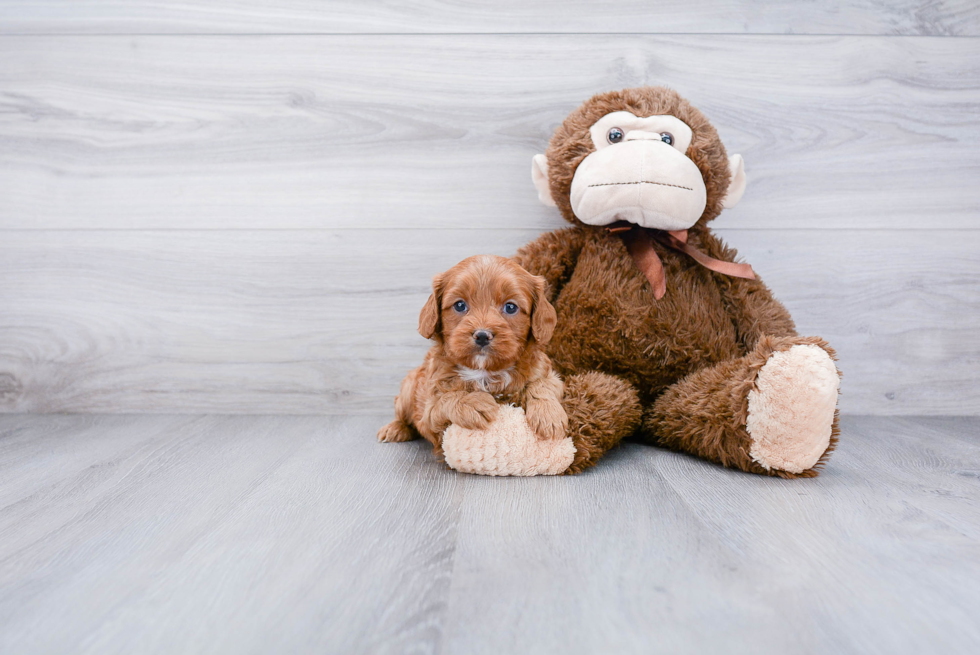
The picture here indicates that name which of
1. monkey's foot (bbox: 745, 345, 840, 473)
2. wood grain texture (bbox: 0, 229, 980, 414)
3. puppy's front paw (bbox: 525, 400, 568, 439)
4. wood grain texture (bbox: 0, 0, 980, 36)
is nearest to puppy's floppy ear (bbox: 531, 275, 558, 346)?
puppy's front paw (bbox: 525, 400, 568, 439)

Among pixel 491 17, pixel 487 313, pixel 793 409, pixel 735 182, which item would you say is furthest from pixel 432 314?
pixel 491 17

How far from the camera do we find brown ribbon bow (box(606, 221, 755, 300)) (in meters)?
1.23

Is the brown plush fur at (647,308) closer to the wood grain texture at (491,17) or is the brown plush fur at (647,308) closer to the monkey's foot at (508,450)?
the monkey's foot at (508,450)

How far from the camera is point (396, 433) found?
130 cm

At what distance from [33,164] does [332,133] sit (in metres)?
0.75

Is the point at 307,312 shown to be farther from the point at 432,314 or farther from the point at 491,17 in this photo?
the point at 491,17

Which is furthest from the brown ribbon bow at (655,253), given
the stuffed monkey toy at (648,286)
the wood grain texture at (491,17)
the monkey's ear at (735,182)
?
the wood grain texture at (491,17)

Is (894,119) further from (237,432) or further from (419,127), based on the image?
(237,432)

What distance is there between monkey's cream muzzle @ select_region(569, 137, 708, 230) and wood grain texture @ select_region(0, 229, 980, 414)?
1.07ft

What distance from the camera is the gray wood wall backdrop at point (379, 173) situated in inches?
57.8

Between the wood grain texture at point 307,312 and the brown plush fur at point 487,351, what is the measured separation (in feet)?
1.53

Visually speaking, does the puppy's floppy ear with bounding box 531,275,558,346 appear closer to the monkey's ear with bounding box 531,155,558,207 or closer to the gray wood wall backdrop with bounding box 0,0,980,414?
the monkey's ear with bounding box 531,155,558,207

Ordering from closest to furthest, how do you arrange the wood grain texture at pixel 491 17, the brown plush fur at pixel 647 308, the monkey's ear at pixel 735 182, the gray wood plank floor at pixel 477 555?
the gray wood plank floor at pixel 477 555 → the brown plush fur at pixel 647 308 → the monkey's ear at pixel 735 182 → the wood grain texture at pixel 491 17

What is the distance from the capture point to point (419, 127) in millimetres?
1505
